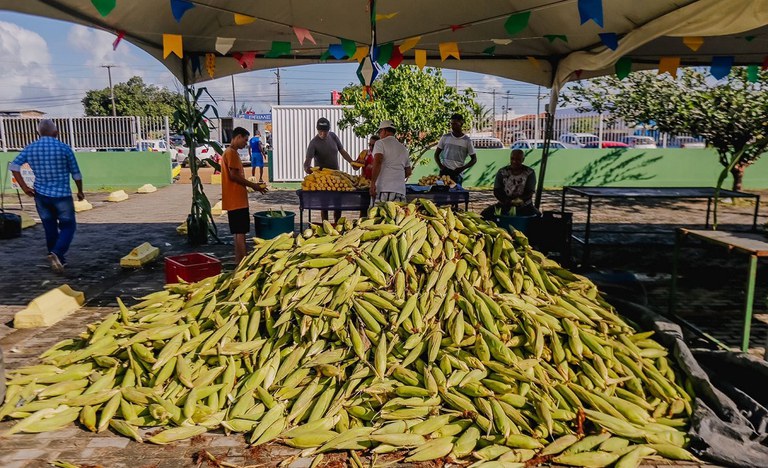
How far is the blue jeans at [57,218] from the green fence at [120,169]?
12.6 meters

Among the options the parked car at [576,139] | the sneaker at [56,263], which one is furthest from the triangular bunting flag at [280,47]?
the parked car at [576,139]

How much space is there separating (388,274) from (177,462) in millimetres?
2082

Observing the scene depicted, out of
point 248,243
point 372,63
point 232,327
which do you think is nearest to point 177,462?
point 232,327

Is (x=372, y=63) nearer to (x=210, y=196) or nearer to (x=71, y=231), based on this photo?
(x=71, y=231)

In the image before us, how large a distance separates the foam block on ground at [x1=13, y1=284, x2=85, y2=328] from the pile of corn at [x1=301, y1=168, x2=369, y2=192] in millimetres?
3371

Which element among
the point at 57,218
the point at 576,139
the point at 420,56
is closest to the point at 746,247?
the point at 420,56

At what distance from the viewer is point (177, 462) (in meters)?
3.69

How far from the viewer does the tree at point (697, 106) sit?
14219 mm

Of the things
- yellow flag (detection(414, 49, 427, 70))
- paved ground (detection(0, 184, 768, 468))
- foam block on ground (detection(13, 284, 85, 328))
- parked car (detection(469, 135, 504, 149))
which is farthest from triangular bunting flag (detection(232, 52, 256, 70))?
parked car (detection(469, 135, 504, 149))

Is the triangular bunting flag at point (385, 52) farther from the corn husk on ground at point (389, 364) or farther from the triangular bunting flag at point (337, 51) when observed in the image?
the corn husk on ground at point (389, 364)

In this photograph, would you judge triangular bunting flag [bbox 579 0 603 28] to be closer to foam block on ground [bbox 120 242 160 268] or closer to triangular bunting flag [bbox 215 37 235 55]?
triangular bunting flag [bbox 215 37 235 55]

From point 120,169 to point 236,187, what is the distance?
15.1 m

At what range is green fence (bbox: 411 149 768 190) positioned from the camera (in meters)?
19.6

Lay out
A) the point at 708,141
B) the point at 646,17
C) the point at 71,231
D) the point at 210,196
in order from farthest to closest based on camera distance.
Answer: the point at 210,196 → the point at 708,141 → the point at 71,231 → the point at 646,17
